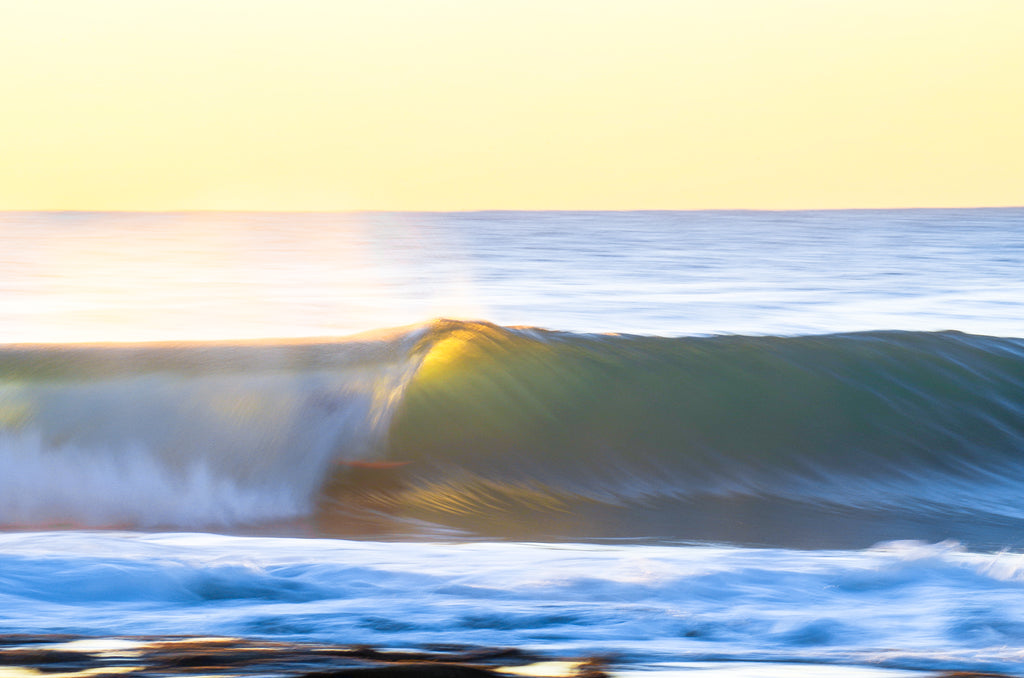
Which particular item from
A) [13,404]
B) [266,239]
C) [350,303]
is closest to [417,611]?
[13,404]

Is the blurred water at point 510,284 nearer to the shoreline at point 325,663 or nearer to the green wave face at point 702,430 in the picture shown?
the green wave face at point 702,430

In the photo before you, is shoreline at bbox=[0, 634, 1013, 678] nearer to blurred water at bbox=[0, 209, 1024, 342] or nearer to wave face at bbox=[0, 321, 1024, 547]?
wave face at bbox=[0, 321, 1024, 547]

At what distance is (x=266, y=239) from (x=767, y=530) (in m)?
24.5

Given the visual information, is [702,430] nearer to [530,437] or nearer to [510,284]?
[530,437]

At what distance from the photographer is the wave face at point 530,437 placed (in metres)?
5.42

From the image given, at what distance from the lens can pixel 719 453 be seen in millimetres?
6520

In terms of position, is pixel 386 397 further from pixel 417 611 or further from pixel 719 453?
pixel 417 611

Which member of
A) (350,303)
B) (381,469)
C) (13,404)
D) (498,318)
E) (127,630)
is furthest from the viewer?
(350,303)

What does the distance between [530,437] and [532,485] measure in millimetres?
593

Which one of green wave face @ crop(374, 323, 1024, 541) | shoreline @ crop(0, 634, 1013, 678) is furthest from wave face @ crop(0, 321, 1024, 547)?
shoreline @ crop(0, 634, 1013, 678)

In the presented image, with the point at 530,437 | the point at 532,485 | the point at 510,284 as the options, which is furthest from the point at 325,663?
the point at 510,284

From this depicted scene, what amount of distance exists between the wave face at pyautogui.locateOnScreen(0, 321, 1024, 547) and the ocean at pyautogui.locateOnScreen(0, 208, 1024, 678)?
2 centimetres

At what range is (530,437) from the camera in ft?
21.6

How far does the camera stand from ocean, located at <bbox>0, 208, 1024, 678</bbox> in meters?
3.24
